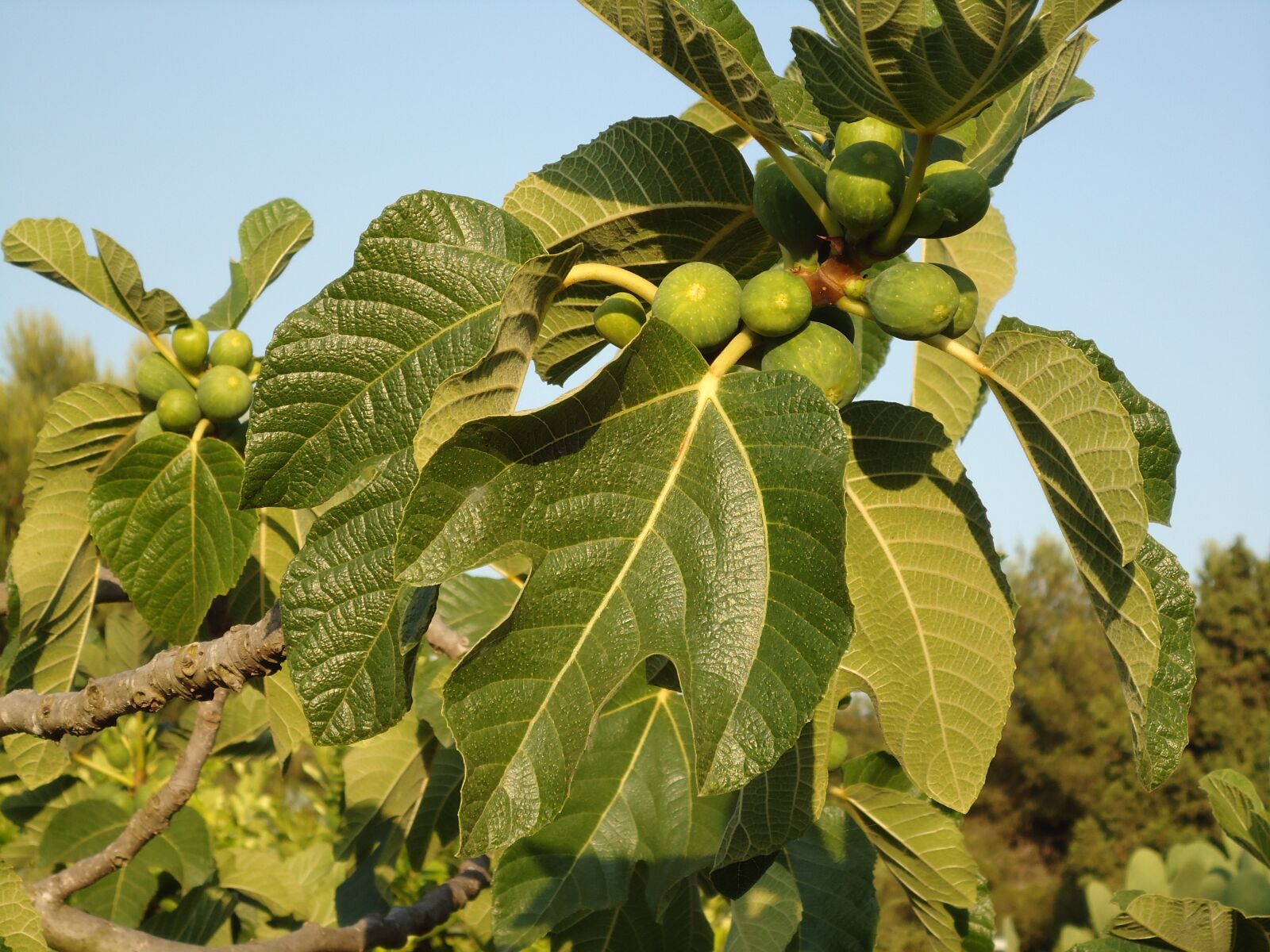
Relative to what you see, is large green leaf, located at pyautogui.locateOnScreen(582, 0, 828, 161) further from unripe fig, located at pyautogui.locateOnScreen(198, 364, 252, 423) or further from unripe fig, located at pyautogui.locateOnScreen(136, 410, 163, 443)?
unripe fig, located at pyautogui.locateOnScreen(136, 410, 163, 443)

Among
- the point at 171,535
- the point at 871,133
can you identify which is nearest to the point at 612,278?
the point at 871,133

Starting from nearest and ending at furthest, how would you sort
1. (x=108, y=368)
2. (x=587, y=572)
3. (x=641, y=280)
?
(x=587, y=572) < (x=641, y=280) < (x=108, y=368)

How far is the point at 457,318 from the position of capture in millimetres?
1044

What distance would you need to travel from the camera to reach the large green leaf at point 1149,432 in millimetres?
1022

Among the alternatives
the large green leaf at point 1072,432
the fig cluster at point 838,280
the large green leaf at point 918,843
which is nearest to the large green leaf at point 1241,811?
the large green leaf at point 918,843

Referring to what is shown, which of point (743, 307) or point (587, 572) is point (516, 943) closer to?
point (587, 572)

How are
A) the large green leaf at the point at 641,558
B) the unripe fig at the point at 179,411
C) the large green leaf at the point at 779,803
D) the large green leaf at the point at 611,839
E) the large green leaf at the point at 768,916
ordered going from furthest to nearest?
the unripe fig at the point at 179,411 < the large green leaf at the point at 768,916 < the large green leaf at the point at 611,839 < the large green leaf at the point at 779,803 < the large green leaf at the point at 641,558

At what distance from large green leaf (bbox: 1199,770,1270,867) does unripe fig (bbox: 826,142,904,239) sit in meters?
1.30

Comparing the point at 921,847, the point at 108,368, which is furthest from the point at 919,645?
the point at 108,368

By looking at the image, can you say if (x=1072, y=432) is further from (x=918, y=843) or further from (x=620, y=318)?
(x=918, y=843)

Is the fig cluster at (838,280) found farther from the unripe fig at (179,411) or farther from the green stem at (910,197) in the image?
the unripe fig at (179,411)

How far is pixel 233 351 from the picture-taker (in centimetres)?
197

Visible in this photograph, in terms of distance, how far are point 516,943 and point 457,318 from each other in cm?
88

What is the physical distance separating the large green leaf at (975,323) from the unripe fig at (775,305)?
73cm
